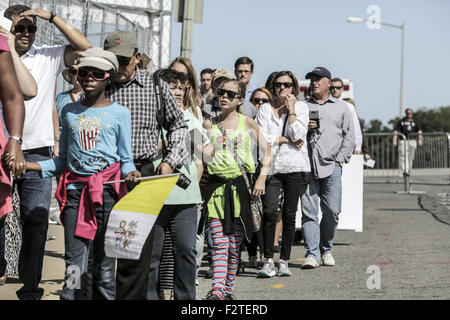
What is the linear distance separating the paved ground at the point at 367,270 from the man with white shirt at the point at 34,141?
0.59m

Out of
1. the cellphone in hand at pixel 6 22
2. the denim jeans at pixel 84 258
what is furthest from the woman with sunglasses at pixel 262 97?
the denim jeans at pixel 84 258

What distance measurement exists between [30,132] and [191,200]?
1.21m

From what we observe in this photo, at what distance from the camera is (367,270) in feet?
28.3

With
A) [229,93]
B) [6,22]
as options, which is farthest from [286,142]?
[6,22]

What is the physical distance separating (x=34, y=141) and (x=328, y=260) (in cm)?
431

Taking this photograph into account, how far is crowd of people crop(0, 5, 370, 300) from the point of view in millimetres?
4934

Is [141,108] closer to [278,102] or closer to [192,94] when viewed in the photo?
[192,94]

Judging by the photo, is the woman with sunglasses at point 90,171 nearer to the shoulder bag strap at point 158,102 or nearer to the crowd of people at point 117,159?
the crowd of people at point 117,159

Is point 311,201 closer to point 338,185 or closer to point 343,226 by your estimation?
point 338,185

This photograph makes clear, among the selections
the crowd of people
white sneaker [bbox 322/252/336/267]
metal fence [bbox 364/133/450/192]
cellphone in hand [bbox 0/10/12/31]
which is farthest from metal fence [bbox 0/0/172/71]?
metal fence [bbox 364/133/450/192]

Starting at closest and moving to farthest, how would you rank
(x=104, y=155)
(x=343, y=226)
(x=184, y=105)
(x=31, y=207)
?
(x=104, y=155), (x=31, y=207), (x=184, y=105), (x=343, y=226)

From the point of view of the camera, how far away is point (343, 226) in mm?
11234

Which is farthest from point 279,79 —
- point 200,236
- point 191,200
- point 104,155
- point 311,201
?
point 104,155

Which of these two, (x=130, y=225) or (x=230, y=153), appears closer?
(x=130, y=225)
